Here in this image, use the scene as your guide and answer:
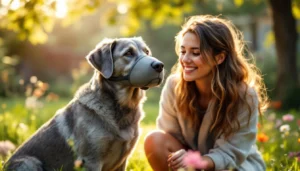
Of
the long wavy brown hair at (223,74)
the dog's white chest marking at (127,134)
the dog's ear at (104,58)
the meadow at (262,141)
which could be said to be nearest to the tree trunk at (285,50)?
the meadow at (262,141)

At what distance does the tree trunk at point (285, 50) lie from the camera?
10.8 metres

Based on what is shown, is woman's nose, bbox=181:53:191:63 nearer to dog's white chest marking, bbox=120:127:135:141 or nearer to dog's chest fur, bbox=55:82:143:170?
dog's chest fur, bbox=55:82:143:170

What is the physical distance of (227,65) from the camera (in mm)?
4012

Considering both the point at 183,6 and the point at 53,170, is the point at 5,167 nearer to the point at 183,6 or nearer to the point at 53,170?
the point at 53,170

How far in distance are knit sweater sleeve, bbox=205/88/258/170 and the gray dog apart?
76 centimetres

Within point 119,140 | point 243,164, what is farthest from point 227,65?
point 119,140

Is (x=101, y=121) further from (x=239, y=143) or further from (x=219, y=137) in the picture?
(x=239, y=143)

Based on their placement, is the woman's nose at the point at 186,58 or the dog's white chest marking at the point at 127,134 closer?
the dog's white chest marking at the point at 127,134

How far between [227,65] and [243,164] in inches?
36.5

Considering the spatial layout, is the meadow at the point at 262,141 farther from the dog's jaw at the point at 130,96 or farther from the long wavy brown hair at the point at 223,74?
the long wavy brown hair at the point at 223,74

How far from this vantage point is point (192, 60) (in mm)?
3895

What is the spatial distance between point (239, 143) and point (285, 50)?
775cm

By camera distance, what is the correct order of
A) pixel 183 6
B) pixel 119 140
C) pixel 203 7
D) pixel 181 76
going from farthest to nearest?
pixel 203 7
pixel 183 6
pixel 181 76
pixel 119 140

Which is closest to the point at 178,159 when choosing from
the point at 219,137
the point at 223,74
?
the point at 219,137
